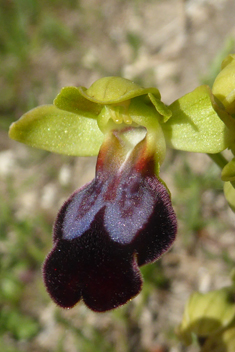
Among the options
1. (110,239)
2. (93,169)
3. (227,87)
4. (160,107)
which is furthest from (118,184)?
(93,169)

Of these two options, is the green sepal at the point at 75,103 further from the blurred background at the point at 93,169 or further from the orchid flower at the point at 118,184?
the blurred background at the point at 93,169

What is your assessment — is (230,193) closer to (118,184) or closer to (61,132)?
(118,184)

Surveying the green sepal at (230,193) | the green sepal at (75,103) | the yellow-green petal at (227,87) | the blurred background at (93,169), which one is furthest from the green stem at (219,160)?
the green sepal at (75,103)

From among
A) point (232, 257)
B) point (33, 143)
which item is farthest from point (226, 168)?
point (232, 257)

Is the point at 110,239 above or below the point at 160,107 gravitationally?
below

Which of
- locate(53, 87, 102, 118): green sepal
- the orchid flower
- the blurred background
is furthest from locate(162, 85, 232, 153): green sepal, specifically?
the blurred background

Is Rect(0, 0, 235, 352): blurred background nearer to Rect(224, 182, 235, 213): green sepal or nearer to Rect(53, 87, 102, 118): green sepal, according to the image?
Rect(224, 182, 235, 213): green sepal
